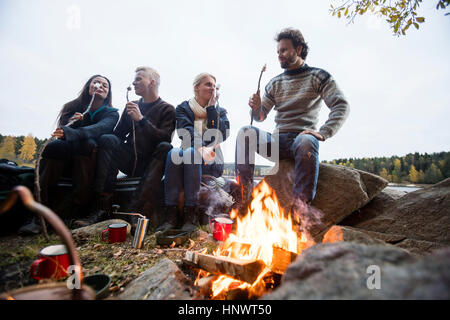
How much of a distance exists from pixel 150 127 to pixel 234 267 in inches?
129

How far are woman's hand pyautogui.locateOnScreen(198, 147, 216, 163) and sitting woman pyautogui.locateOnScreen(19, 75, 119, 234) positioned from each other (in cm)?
220

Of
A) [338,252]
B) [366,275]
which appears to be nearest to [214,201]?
[338,252]

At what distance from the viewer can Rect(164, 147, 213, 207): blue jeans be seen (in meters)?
3.38

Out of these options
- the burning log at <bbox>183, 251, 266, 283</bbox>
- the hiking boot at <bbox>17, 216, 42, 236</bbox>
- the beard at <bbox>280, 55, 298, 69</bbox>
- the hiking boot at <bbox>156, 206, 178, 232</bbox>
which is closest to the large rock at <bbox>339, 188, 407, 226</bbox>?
the burning log at <bbox>183, 251, 266, 283</bbox>

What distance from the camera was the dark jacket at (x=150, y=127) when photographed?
13.0 ft

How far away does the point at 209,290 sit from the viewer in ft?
5.23

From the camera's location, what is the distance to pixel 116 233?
281 centimetres

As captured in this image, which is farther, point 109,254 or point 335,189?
point 335,189

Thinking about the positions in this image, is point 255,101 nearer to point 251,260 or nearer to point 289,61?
point 289,61

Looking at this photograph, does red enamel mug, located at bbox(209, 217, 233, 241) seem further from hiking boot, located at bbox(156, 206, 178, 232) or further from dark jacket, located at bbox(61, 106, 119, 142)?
dark jacket, located at bbox(61, 106, 119, 142)

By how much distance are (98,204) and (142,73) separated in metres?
3.08

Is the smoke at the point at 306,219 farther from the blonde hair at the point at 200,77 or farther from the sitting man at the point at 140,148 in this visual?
the blonde hair at the point at 200,77

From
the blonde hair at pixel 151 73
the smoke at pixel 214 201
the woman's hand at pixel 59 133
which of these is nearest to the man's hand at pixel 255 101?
the smoke at pixel 214 201
